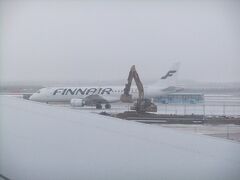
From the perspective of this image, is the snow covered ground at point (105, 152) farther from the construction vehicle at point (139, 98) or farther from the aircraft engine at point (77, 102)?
the aircraft engine at point (77, 102)

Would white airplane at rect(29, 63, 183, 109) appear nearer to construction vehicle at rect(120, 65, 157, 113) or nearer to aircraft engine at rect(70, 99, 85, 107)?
aircraft engine at rect(70, 99, 85, 107)

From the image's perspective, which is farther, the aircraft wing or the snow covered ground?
the aircraft wing

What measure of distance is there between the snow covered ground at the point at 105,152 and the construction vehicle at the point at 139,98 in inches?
638

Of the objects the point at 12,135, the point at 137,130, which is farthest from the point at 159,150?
the point at 12,135

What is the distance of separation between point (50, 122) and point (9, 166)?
21.8 inches

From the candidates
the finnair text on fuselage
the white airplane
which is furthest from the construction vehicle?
the finnair text on fuselage

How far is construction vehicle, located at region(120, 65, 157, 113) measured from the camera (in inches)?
754

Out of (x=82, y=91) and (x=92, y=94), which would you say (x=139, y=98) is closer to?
(x=92, y=94)

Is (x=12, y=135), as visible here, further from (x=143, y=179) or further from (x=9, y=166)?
(x=143, y=179)

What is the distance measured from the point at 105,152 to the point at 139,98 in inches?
754

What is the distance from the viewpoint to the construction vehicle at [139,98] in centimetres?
1914

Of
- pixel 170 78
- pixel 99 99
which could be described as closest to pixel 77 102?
pixel 99 99

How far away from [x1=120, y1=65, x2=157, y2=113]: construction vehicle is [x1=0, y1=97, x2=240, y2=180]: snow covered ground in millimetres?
16203

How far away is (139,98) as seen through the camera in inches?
829
